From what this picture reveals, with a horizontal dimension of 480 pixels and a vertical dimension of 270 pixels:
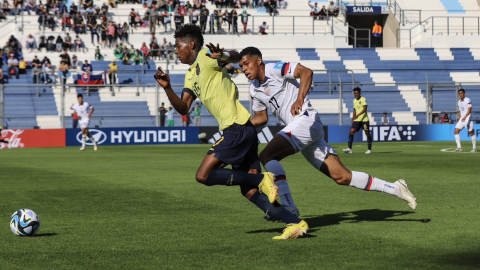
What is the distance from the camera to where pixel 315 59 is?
4422cm

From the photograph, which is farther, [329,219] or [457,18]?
[457,18]

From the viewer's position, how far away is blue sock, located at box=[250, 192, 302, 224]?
22.3 ft

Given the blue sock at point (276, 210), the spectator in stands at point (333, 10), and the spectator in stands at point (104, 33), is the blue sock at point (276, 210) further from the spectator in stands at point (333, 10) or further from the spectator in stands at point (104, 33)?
the spectator in stands at point (333, 10)

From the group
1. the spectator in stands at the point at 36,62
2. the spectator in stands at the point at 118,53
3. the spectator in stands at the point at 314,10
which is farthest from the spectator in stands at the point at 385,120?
the spectator in stands at the point at 36,62

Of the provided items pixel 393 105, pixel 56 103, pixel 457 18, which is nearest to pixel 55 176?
pixel 56 103

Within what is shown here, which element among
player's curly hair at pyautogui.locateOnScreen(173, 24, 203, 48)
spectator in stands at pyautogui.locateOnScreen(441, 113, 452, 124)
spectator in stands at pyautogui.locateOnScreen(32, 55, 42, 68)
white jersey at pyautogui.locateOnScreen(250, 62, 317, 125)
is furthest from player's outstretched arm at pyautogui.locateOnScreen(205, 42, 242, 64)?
spectator in stands at pyautogui.locateOnScreen(32, 55, 42, 68)

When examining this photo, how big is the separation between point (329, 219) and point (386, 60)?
3830 cm

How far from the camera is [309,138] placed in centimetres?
785

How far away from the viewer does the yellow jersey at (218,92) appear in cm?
708

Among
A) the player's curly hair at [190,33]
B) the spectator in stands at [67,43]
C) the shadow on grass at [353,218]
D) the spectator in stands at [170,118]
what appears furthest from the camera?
the spectator in stands at [67,43]

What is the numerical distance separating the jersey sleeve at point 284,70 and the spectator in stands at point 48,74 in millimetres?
31560

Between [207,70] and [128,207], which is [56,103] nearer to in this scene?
[128,207]

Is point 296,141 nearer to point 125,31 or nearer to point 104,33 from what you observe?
point 104,33

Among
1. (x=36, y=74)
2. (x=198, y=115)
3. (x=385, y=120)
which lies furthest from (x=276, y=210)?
(x=36, y=74)
